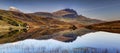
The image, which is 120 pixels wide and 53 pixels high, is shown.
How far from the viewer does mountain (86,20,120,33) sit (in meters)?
9.17

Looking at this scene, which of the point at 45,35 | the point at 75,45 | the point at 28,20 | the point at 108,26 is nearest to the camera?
the point at 75,45

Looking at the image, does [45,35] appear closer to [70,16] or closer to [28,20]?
[28,20]

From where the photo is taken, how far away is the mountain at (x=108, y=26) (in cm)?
917

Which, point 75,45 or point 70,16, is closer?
point 75,45

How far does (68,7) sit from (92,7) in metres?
0.80

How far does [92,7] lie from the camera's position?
30.7 feet

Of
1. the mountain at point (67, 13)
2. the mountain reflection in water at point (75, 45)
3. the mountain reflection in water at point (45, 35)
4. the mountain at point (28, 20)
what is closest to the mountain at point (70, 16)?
the mountain at point (67, 13)

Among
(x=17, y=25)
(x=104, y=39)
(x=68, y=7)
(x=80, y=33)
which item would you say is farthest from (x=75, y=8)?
(x=17, y=25)

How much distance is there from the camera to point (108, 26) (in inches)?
366

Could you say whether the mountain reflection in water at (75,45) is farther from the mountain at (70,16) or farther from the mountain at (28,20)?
the mountain at (28,20)

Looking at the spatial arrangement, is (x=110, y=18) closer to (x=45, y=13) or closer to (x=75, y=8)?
(x=75, y=8)

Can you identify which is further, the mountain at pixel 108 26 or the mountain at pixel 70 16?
the mountain at pixel 70 16

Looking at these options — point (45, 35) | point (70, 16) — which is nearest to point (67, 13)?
point (70, 16)

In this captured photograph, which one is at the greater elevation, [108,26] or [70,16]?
[70,16]
